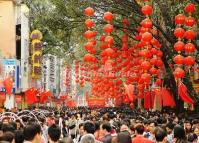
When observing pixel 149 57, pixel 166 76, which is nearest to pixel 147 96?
pixel 166 76

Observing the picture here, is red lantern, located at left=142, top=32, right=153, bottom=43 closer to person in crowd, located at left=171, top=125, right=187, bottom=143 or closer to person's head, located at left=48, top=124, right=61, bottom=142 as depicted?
person in crowd, located at left=171, top=125, right=187, bottom=143

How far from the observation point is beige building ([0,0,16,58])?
4103 centimetres

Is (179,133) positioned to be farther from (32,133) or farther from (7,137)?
(7,137)

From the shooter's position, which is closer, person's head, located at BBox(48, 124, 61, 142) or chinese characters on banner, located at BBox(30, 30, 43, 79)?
person's head, located at BBox(48, 124, 61, 142)

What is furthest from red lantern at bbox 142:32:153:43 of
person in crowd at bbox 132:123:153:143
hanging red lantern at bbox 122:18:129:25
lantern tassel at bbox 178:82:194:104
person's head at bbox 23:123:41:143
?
person's head at bbox 23:123:41:143

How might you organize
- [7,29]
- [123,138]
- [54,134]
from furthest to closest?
[7,29], [54,134], [123,138]

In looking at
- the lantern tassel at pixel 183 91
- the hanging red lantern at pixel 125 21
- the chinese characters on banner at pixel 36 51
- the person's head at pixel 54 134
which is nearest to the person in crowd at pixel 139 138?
the person's head at pixel 54 134

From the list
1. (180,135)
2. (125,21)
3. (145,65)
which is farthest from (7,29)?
(180,135)

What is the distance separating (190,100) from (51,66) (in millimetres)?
54784

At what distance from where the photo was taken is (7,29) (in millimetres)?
41250

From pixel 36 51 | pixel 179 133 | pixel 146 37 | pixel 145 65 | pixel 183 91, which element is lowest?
pixel 179 133

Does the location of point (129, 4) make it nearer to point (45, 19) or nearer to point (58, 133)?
point (45, 19)

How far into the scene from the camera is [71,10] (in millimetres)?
24594

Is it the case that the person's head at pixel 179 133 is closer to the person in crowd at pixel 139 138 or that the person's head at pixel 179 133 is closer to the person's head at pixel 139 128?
the person in crowd at pixel 139 138
